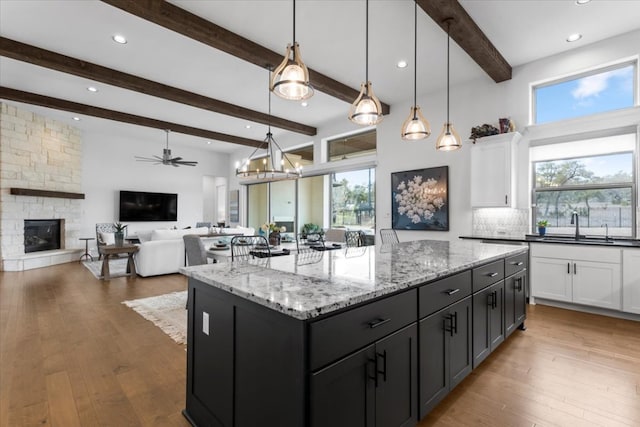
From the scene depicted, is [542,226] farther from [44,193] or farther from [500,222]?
[44,193]

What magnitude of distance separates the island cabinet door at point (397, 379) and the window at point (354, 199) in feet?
16.6

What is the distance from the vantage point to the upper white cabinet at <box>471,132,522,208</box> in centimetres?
436

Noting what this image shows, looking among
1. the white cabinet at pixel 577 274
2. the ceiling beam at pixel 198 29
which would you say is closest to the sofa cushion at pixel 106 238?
the ceiling beam at pixel 198 29

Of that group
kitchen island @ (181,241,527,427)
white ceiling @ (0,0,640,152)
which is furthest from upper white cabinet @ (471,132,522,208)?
kitchen island @ (181,241,527,427)

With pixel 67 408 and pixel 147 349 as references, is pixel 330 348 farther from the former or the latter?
pixel 147 349

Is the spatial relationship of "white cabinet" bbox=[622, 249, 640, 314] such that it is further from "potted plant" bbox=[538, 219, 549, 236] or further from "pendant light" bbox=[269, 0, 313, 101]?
"pendant light" bbox=[269, 0, 313, 101]

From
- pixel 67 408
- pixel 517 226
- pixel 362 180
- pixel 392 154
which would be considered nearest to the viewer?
pixel 67 408

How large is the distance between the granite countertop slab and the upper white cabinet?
7.99 ft

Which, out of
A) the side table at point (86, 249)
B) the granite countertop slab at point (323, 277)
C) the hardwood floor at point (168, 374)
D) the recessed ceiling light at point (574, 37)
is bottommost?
the hardwood floor at point (168, 374)

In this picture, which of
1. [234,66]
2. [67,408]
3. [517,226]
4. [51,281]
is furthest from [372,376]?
[51,281]

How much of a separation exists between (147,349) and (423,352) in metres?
2.40

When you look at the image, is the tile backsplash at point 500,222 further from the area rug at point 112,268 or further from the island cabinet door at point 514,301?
the area rug at point 112,268

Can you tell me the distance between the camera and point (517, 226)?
456 centimetres

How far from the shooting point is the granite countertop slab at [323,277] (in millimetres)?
1207
